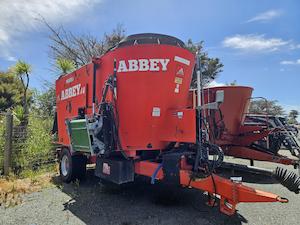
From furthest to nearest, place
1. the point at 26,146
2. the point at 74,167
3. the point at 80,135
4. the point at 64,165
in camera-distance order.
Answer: the point at 26,146 → the point at 64,165 → the point at 74,167 → the point at 80,135

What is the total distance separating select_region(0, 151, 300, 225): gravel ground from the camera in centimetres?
412

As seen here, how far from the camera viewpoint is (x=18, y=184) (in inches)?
242

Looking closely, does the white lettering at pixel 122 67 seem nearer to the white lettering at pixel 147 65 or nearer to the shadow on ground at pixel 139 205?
the white lettering at pixel 147 65

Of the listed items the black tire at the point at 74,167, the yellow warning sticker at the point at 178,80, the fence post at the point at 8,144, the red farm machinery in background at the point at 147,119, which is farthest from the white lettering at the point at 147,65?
the fence post at the point at 8,144

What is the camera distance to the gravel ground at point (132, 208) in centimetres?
412

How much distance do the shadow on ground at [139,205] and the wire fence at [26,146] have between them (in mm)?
1862

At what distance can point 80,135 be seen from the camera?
5.14 metres

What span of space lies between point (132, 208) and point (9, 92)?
21.0 meters

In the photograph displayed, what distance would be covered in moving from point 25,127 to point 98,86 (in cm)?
393

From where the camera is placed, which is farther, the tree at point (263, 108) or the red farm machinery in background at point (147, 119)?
the tree at point (263, 108)

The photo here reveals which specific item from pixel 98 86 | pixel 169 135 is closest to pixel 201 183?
pixel 169 135

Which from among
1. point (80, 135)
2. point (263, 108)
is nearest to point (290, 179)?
point (80, 135)

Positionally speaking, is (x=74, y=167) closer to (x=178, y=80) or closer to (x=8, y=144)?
(x=8, y=144)

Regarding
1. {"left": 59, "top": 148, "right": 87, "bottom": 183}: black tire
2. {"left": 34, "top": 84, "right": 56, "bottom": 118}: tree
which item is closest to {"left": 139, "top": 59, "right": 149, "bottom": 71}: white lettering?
{"left": 59, "top": 148, "right": 87, "bottom": 183}: black tire
